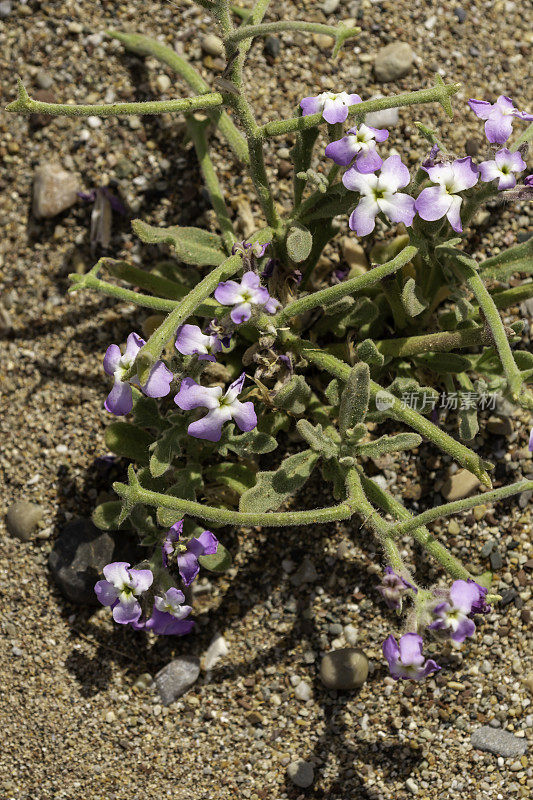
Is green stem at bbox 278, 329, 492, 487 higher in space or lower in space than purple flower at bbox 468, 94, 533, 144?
lower

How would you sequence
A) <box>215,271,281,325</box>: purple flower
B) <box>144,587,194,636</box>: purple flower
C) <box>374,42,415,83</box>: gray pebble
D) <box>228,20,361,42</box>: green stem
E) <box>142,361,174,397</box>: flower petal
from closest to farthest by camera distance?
<box>228,20,361,42</box>: green stem < <box>142,361,174,397</box>: flower petal < <box>215,271,281,325</box>: purple flower < <box>144,587,194,636</box>: purple flower < <box>374,42,415,83</box>: gray pebble

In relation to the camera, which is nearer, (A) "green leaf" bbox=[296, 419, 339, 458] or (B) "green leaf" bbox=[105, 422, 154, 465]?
(A) "green leaf" bbox=[296, 419, 339, 458]

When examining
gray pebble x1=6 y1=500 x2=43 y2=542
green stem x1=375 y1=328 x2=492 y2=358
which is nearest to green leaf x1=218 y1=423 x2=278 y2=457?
green stem x1=375 y1=328 x2=492 y2=358

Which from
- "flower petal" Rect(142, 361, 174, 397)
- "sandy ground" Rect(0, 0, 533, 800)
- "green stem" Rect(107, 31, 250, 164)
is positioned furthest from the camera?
"sandy ground" Rect(0, 0, 533, 800)

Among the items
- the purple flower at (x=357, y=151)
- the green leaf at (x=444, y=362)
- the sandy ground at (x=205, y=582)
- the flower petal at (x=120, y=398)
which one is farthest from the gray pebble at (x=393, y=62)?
the flower petal at (x=120, y=398)

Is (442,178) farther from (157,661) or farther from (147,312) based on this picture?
(157,661)

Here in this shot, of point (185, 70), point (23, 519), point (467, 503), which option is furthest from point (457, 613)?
point (185, 70)

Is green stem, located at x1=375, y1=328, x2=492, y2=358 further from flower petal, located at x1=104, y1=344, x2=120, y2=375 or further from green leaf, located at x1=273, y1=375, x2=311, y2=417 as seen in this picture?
flower petal, located at x1=104, y1=344, x2=120, y2=375
